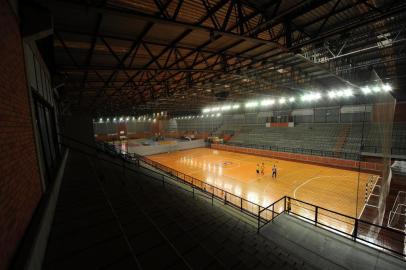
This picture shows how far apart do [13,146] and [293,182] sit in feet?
62.4

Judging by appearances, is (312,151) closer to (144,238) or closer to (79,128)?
(144,238)

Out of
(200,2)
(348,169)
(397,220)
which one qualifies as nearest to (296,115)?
(348,169)

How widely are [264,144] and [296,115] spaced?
28.0 feet

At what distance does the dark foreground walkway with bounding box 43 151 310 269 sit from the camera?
12.2ft

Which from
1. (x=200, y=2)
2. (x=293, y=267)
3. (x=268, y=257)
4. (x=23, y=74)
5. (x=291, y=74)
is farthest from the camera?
(x=291, y=74)

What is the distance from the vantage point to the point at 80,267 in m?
3.39

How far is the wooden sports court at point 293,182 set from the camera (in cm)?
1333

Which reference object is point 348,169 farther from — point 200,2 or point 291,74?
point 200,2

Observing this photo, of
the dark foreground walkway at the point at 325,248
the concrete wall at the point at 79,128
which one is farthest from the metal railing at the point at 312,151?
the concrete wall at the point at 79,128

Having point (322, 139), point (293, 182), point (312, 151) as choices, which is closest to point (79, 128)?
point (293, 182)

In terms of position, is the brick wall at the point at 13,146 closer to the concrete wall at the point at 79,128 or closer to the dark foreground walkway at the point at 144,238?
the dark foreground walkway at the point at 144,238

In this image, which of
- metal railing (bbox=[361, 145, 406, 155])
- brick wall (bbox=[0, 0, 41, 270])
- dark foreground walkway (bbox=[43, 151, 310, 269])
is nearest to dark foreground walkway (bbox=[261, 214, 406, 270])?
dark foreground walkway (bbox=[43, 151, 310, 269])

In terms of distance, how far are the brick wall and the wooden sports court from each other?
498 inches

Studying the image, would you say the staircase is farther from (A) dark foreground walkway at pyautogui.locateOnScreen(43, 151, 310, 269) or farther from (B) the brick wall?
(B) the brick wall
